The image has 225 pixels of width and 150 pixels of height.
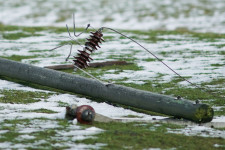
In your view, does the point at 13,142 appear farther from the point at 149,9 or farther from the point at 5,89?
the point at 149,9

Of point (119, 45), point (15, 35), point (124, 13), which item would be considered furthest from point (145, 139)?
point (124, 13)

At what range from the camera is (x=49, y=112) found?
7363 mm

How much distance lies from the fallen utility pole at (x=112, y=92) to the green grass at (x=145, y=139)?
1.62 ft

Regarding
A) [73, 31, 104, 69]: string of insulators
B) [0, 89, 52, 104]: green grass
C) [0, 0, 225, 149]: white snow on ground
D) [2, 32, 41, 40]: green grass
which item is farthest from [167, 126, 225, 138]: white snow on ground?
[2, 32, 41, 40]: green grass

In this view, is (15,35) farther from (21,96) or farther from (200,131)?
(200,131)

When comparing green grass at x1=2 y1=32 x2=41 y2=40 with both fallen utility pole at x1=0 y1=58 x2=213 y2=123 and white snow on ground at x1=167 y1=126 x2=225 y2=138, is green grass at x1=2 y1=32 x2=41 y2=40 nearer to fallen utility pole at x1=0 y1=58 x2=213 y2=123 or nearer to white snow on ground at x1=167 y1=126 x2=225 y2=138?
fallen utility pole at x1=0 y1=58 x2=213 y2=123

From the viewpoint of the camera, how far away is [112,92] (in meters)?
7.89

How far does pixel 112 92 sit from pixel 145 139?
2.04m

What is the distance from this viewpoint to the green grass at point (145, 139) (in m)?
5.73

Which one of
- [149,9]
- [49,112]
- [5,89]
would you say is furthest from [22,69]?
[149,9]

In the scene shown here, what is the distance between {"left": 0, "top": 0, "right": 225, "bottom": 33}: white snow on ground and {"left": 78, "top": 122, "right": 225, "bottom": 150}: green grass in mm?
19260

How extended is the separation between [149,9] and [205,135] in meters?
29.8

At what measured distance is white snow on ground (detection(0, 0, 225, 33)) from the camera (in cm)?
2859

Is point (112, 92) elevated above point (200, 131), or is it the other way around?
point (112, 92)
